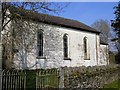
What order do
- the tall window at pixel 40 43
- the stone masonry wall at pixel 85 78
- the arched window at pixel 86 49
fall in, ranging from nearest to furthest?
the stone masonry wall at pixel 85 78
the tall window at pixel 40 43
the arched window at pixel 86 49

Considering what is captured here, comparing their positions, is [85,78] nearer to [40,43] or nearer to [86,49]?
[40,43]

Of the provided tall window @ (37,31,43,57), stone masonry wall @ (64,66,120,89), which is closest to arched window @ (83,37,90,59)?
tall window @ (37,31,43,57)

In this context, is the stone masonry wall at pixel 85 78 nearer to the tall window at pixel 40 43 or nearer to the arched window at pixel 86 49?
the tall window at pixel 40 43

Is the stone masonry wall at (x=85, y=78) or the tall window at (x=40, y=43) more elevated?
the tall window at (x=40, y=43)

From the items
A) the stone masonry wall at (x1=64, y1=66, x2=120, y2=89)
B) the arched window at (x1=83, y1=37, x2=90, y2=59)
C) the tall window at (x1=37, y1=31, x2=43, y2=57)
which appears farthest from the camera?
the arched window at (x1=83, y1=37, x2=90, y2=59)

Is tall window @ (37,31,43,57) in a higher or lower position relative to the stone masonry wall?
higher

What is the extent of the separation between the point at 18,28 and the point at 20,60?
8257 mm

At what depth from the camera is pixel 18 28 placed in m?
15.5

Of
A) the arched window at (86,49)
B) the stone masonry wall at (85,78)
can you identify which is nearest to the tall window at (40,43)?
the arched window at (86,49)

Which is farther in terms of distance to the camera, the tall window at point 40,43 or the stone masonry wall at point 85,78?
the tall window at point 40,43

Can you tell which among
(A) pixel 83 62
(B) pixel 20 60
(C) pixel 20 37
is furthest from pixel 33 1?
(A) pixel 83 62

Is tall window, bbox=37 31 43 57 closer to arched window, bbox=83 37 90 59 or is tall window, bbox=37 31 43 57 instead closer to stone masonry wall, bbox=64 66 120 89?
arched window, bbox=83 37 90 59

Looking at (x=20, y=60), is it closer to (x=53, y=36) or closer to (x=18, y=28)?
(x=53, y=36)

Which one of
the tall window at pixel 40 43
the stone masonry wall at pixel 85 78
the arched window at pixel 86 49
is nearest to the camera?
the stone masonry wall at pixel 85 78
